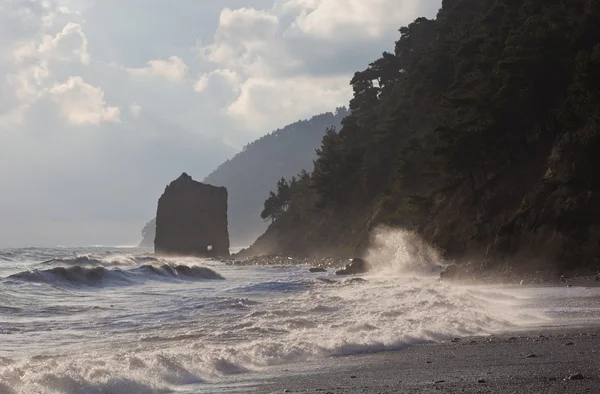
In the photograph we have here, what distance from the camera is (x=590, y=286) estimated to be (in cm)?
2131

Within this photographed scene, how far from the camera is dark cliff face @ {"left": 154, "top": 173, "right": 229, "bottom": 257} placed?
104 m

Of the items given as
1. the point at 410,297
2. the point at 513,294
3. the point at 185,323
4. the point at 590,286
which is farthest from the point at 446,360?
the point at 590,286

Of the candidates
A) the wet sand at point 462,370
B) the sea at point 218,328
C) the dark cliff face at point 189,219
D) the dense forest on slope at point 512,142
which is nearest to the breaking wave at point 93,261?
the sea at point 218,328

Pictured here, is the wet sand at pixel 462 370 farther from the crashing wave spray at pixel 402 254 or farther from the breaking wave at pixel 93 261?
the breaking wave at pixel 93 261

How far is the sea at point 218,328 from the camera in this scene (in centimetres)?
924

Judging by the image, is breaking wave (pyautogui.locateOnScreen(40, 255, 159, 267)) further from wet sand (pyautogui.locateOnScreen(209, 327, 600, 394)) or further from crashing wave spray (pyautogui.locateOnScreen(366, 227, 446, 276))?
wet sand (pyautogui.locateOnScreen(209, 327, 600, 394))

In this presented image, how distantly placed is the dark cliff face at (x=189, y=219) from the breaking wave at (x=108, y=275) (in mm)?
62179

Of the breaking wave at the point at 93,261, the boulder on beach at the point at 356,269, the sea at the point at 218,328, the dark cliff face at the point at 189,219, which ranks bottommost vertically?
the sea at the point at 218,328

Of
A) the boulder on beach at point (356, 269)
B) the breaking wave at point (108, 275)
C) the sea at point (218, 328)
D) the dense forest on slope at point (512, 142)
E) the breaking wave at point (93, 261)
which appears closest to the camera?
the sea at point (218, 328)

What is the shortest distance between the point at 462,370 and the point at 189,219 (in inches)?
3865

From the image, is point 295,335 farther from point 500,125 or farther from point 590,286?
point 500,125

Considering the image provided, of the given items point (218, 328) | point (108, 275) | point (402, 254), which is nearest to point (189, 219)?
point (402, 254)

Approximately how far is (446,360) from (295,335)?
149 inches

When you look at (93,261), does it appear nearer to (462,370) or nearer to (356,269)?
(356,269)
